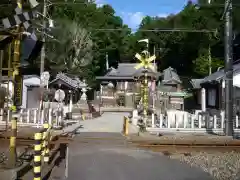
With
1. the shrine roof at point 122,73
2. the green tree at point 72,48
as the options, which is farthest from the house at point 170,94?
the green tree at point 72,48

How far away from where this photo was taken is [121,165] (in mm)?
9023

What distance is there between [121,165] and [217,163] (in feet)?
9.44

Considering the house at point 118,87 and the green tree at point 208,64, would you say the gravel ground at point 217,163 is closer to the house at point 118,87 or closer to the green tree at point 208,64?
the green tree at point 208,64

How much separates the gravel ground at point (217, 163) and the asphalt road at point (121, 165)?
0.38 m

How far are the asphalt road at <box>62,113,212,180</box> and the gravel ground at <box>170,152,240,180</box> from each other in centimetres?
38

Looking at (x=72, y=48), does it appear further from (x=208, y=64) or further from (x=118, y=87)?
(x=208, y=64)

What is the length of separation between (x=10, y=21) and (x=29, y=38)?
827 millimetres

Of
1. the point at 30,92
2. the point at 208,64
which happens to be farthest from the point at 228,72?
the point at 208,64

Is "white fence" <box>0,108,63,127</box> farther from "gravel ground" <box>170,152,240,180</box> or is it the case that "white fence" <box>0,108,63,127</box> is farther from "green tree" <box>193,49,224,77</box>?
"green tree" <box>193,49,224,77</box>

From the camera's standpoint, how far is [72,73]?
4128cm

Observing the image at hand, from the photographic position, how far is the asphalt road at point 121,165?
7805mm

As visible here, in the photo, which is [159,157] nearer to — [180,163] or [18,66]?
[180,163]

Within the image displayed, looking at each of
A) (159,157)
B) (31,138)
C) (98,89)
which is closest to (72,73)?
(98,89)

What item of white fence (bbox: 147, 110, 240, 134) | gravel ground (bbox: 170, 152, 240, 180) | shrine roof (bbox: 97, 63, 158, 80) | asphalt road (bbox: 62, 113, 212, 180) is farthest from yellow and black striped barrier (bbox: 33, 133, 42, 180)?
shrine roof (bbox: 97, 63, 158, 80)
